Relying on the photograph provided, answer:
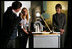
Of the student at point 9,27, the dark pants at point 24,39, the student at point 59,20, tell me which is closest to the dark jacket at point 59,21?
the student at point 59,20

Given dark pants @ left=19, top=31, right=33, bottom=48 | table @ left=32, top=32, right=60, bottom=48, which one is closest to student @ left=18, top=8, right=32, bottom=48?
dark pants @ left=19, top=31, right=33, bottom=48

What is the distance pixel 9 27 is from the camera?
263cm

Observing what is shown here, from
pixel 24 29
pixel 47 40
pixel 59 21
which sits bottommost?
pixel 47 40

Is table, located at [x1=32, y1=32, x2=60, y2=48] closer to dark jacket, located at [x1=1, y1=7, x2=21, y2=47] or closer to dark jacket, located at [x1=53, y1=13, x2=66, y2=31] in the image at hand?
dark jacket, located at [x1=53, y1=13, x2=66, y2=31]

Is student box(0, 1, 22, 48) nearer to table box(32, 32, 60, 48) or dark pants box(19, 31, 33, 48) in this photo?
dark pants box(19, 31, 33, 48)

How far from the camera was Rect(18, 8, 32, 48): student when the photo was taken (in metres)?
2.65

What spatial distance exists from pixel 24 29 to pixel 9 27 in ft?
0.77

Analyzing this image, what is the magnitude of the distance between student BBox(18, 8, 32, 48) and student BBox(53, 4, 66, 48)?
429 mm

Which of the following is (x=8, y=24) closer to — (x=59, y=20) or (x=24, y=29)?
(x=24, y=29)

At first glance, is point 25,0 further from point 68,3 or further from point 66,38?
point 66,38

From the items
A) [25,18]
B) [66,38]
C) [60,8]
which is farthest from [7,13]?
[66,38]

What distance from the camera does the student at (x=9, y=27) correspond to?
8.63 ft

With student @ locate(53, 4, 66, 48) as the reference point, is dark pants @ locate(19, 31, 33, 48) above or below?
below

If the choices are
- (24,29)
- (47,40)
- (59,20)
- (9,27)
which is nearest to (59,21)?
(59,20)
